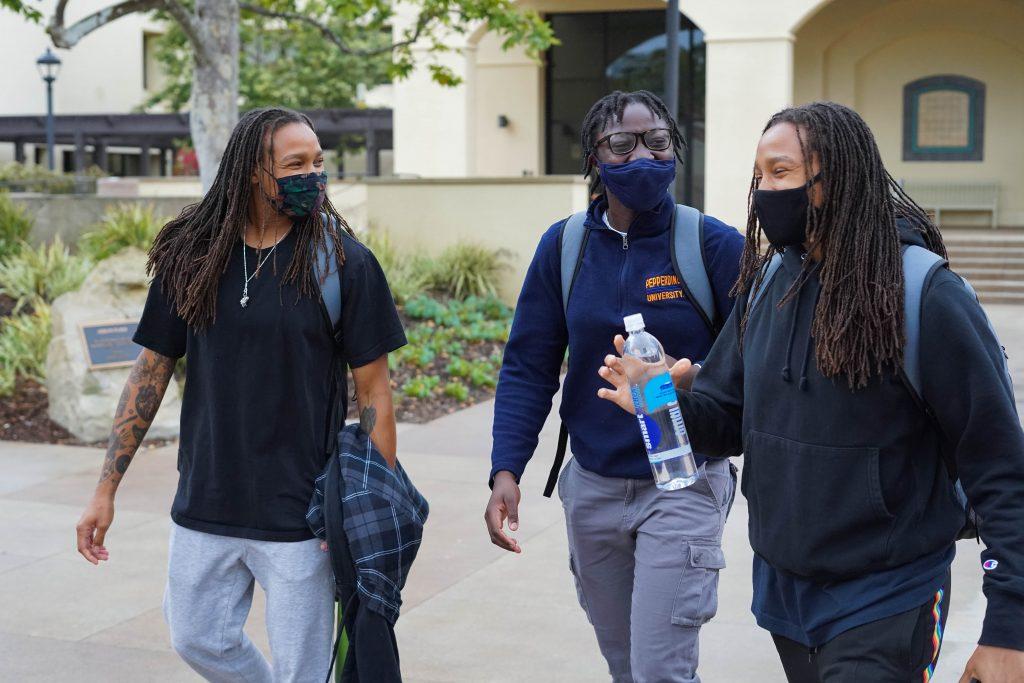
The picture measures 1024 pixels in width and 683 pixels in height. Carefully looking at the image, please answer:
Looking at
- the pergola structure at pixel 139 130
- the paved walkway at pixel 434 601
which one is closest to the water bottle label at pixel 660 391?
the paved walkway at pixel 434 601

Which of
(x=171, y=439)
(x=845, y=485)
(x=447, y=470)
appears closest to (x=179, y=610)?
(x=845, y=485)

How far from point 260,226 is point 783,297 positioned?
152 cm

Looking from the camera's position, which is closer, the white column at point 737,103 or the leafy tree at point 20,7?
the leafy tree at point 20,7

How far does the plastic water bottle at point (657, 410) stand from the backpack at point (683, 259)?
0.42m

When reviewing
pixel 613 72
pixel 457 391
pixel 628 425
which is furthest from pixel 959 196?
pixel 628 425

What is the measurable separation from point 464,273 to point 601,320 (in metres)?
11.0

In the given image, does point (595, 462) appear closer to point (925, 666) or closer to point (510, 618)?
point (925, 666)

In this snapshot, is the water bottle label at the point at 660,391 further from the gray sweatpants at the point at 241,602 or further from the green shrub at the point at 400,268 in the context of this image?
the green shrub at the point at 400,268

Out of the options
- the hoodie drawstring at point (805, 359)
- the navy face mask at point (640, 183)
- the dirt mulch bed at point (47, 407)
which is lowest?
the dirt mulch bed at point (47, 407)

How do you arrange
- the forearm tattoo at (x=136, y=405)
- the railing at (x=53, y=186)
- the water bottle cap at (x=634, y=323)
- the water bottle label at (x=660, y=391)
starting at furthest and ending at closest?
the railing at (x=53, y=186) < the forearm tattoo at (x=136, y=405) < the water bottle cap at (x=634, y=323) < the water bottle label at (x=660, y=391)

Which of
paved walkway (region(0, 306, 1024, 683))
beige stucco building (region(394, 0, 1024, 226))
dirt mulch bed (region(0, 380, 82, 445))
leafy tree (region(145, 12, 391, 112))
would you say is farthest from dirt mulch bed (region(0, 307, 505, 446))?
leafy tree (region(145, 12, 391, 112))

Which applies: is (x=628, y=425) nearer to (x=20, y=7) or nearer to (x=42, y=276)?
(x=20, y=7)

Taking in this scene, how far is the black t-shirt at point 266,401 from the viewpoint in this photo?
10.8 ft

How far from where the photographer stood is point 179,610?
333 centimetres
